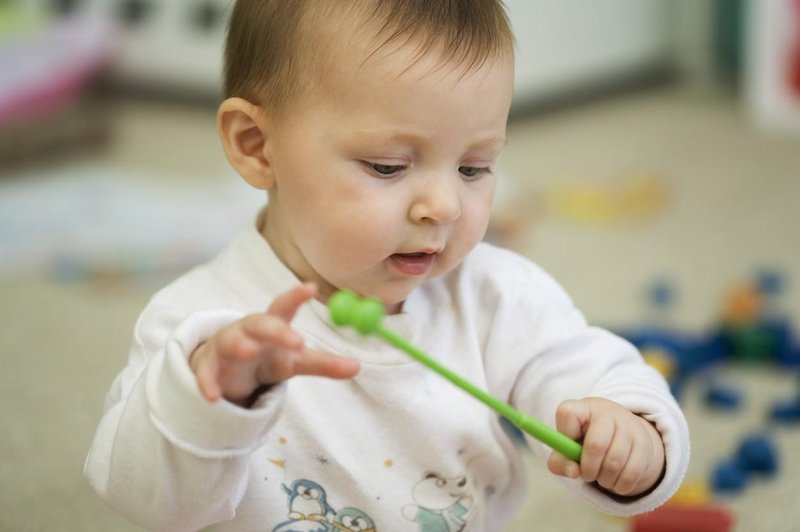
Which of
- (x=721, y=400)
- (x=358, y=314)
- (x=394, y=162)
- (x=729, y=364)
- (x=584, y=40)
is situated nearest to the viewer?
(x=358, y=314)

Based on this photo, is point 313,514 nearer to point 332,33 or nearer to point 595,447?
point 595,447

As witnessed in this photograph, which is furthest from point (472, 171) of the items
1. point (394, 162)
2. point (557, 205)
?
point (557, 205)

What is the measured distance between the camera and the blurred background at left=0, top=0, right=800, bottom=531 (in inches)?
39.9

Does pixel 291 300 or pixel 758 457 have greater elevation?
pixel 291 300

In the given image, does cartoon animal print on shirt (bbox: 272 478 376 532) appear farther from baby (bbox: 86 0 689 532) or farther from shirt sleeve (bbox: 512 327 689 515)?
shirt sleeve (bbox: 512 327 689 515)

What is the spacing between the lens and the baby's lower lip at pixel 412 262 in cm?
64

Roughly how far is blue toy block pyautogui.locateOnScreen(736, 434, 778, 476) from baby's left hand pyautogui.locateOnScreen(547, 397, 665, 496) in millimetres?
366

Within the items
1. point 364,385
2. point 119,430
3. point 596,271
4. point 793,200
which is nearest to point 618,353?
point 364,385

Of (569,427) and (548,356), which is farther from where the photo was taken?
(548,356)

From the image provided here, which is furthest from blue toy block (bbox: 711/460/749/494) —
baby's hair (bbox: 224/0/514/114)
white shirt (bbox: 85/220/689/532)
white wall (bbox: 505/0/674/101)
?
white wall (bbox: 505/0/674/101)

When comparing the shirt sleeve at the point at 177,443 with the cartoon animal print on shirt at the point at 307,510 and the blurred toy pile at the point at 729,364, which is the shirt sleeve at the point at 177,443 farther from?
the blurred toy pile at the point at 729,364

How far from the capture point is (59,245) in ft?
4.83

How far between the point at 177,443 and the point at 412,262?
18 centimetres

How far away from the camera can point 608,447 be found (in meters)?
0.60
